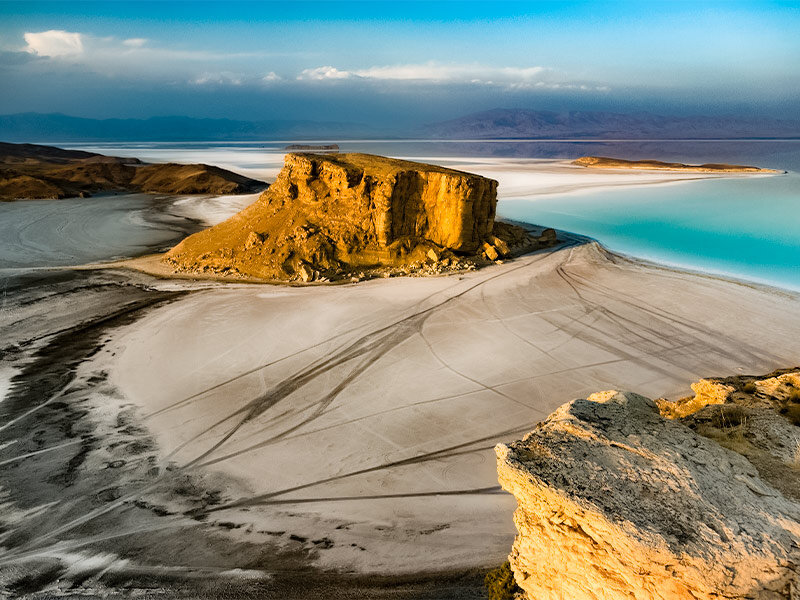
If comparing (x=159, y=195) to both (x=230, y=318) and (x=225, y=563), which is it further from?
(x=225, y=563)

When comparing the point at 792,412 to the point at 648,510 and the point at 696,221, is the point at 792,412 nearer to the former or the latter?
the point at 648,510

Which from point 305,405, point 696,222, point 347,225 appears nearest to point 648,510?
point 305,405

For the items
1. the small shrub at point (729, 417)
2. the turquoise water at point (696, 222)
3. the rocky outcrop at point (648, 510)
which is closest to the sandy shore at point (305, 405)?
the rocky outcrop at point (648, 510)

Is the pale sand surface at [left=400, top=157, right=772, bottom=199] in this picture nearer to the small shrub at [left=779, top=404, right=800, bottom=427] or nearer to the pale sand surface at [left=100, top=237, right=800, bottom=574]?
the pale sand surface at [left=100, top=237, right=800, bottom=574]

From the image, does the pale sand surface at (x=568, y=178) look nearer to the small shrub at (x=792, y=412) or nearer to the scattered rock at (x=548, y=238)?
the scattered rock at (x=548, y=238)

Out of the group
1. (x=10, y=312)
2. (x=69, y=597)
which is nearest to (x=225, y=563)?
(x=69, y=597)

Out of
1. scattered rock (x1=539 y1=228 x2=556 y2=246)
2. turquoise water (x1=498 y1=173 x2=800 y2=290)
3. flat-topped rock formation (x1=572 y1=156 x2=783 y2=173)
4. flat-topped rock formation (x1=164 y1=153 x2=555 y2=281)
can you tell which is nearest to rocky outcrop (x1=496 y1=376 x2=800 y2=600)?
flat-topped rock formation (x1=164 y1=153 x2=555 y2=281)
